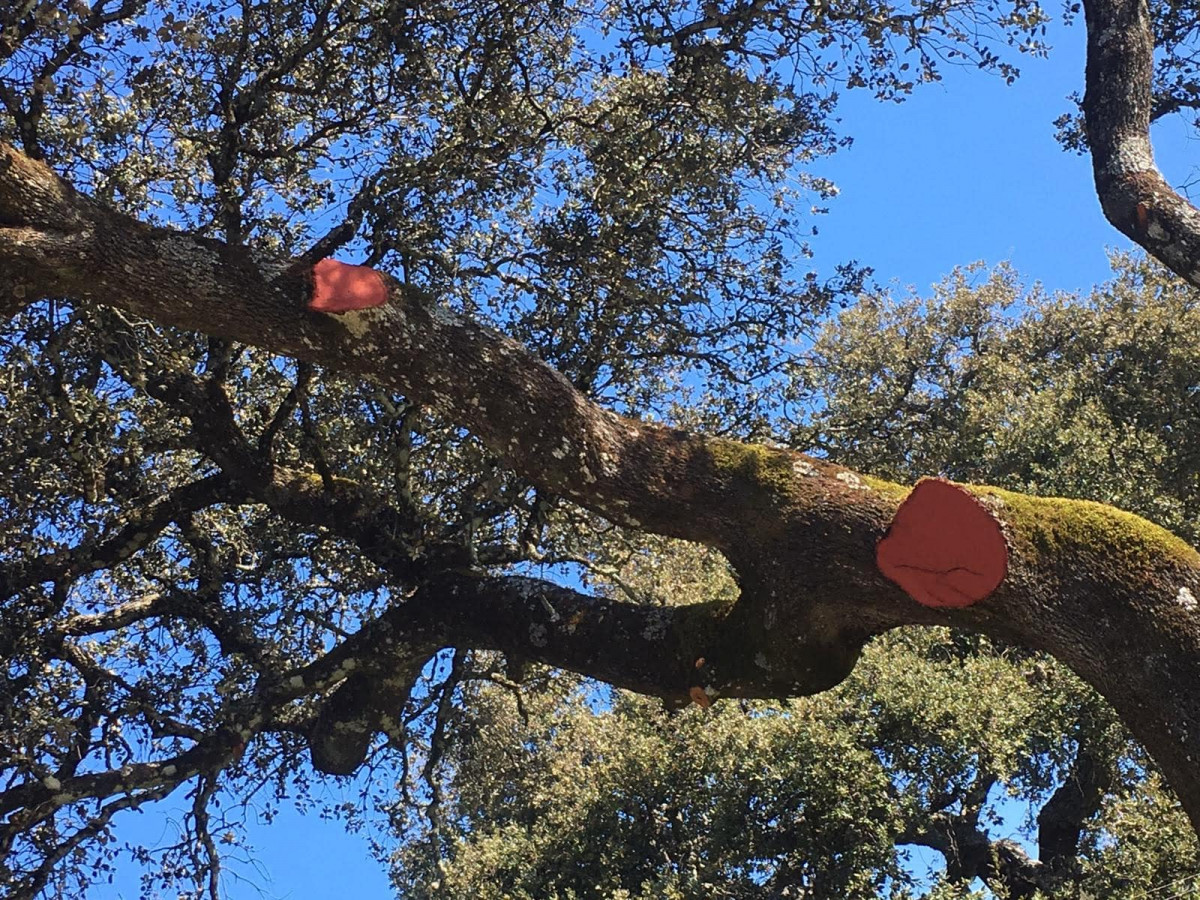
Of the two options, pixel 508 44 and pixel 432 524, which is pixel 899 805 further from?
pixel 508 44

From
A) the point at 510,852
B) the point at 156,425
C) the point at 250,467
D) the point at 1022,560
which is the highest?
the point at 156,425

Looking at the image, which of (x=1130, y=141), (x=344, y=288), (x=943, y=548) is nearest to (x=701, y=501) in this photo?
(x=943, y=548)

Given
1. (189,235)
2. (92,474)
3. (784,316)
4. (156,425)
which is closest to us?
(189,235)

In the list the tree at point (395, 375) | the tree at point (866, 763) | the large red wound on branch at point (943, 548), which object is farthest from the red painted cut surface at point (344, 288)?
the tree at point (866, 763)

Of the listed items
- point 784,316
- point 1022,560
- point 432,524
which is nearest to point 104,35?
point 432,524

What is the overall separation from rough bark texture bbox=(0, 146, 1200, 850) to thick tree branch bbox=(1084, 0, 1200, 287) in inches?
119

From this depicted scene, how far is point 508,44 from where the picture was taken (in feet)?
24.1

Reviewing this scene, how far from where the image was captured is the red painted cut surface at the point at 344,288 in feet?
15.9

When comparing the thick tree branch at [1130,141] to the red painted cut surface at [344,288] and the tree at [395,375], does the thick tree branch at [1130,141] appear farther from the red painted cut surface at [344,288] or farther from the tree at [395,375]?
the red painted cut surface at [344,288]

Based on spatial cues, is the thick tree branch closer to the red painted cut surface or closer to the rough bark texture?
the rough bark texture

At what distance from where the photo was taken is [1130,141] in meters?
6.97

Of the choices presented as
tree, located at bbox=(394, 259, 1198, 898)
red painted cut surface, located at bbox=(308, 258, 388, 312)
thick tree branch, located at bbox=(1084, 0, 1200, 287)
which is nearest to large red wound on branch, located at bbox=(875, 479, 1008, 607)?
red painted cut surface, located at bbox=(308, 258, 388, 312)

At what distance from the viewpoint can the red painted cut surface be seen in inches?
191

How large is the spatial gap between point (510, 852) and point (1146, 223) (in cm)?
807
